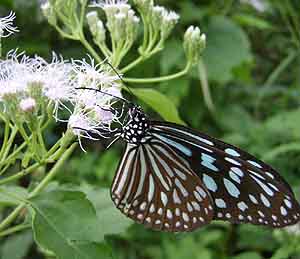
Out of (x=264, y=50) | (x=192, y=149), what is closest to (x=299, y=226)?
(x=192, y=149)

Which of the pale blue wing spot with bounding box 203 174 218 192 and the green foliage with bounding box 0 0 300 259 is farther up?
the pale blue wing spot with bounding box 203 174 218 192

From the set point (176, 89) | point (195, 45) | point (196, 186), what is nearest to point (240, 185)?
point (196, 186)

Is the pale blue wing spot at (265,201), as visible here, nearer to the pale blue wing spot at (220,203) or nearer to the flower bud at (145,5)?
the pale blue wing spot at (220,203)

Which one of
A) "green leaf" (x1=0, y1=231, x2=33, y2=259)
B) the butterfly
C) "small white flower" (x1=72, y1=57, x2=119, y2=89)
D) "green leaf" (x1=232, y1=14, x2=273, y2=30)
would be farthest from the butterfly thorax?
"green leaf" (x1=232, y1=14, x2=273, y2=30)

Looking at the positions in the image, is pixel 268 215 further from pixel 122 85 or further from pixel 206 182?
pixel 122 85

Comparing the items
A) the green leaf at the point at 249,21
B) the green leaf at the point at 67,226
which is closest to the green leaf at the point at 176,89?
the green leaf at the point at 249,21

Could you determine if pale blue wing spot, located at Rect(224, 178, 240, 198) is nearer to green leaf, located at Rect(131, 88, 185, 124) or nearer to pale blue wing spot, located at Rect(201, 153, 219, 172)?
pale blue wing spot, located at Rect(201, 153, 219, 172)
